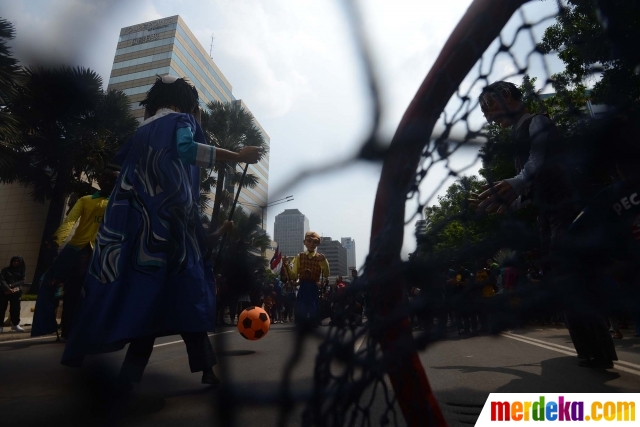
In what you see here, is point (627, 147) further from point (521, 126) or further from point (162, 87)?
point (162, 87)

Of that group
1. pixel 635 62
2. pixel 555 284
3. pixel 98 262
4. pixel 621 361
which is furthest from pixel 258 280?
pixel 621 361

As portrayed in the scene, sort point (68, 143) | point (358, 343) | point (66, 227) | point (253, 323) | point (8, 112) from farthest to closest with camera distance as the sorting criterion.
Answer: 1. point (68, 143)
2. point (8, 112)
3. point (253, 323)
4. point (66, 227)
5. point (358, 343)

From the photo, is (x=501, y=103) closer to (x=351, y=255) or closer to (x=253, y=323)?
(x=351, y=255)

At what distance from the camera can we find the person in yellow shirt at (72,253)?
2305 millimetres

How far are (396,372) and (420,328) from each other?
0.11 m

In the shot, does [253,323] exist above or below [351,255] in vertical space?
below

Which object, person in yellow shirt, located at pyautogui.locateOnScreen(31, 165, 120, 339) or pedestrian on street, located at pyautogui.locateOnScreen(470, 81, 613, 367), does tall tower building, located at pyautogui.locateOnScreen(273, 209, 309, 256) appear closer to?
pedestrian on street, located at pyautogui.locateOnScreen(470, 81, 613, 367)

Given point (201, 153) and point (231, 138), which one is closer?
point (201, 153)

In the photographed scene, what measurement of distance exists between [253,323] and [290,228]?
0.90m

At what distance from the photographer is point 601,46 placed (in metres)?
1.17

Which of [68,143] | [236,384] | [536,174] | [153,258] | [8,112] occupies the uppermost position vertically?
[68,143]

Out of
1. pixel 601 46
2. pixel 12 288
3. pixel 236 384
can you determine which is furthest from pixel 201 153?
pixel 12 288

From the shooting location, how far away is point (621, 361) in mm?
3184

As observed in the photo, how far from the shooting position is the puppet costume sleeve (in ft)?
5.67
